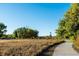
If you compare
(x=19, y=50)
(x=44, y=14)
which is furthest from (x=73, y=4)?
(x=19, y=50)

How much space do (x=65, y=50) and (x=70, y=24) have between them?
19.3 inches

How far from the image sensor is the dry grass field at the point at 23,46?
11250 millimetres

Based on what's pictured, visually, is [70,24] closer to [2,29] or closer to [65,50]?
[65,50]

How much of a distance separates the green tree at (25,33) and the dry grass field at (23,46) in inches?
3.0

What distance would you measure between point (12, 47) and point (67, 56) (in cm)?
100

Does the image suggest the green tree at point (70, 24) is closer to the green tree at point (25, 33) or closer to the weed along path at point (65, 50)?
the weed along path at point (65, 50)

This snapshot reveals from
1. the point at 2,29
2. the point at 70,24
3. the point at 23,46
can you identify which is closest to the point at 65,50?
the point at 70,24

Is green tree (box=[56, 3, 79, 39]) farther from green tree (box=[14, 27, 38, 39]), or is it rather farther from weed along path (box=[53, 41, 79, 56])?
green tree (box=[14, 27, 38, 39])

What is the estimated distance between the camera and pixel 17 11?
37.3 ft

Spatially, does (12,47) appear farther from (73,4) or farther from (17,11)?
(73,4)

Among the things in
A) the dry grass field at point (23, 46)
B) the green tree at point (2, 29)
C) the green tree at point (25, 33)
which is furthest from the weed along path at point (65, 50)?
the green tree at point (2, 29)

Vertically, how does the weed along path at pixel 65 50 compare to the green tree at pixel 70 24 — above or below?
below

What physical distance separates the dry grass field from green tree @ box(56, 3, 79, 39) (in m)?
0.22

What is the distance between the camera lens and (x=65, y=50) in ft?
37.3
